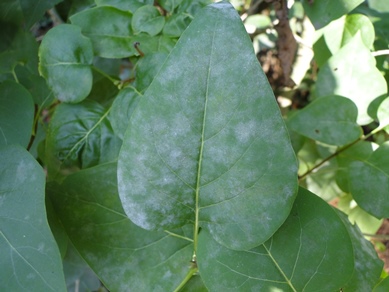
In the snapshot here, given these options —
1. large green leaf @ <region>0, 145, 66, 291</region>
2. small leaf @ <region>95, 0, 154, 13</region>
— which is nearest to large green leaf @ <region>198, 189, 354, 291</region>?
large green leaf @ <region>0, 145, 66, 291</region>

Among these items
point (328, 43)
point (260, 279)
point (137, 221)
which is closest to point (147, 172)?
point (137, 221)

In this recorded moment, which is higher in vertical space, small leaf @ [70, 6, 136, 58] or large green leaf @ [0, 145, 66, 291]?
small leaf @ [70, 6, 136, 58]

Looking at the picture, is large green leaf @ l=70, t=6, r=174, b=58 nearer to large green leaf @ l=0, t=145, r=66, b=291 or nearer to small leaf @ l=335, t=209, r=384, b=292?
large green leaf @ l=0, t=145, r=66, b=291

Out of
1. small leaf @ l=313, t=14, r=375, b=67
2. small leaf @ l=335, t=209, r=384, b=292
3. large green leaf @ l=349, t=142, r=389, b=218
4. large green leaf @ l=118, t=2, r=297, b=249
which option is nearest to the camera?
large green leaf @ l=118, t=2, r=297, b=249

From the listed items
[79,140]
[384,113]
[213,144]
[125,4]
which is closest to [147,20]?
[125,4]

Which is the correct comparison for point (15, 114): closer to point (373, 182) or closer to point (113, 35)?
point (113, 35)

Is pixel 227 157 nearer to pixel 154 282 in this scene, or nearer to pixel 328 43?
pixel 154 282

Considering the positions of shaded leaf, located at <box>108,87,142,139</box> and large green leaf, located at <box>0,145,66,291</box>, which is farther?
shaded leaf, located at <box>108,87,142,139</box>
